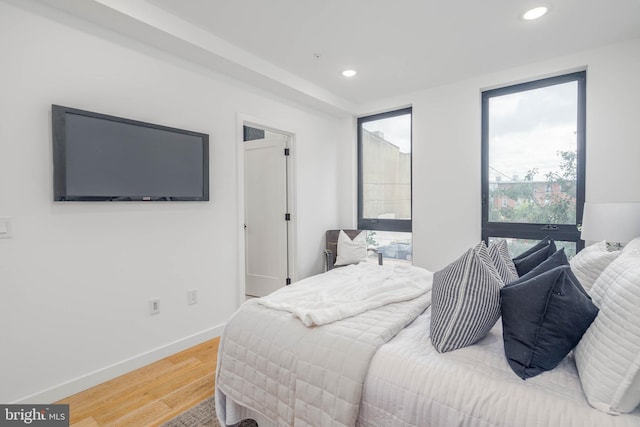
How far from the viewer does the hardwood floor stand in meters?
1.88

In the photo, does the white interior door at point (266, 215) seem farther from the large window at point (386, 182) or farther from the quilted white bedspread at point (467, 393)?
the quilted white bedspread at point (467, 393)

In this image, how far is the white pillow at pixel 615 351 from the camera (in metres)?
0.95

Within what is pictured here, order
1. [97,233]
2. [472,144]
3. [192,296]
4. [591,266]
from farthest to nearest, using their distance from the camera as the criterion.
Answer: [472,144] → [192,296] → [97,233] → [591,266]

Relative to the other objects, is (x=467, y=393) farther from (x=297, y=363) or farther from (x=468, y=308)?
(x=297, y=363)

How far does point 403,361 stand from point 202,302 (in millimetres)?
2162

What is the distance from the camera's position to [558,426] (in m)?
0.98

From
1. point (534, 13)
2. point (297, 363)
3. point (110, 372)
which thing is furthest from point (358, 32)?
point (110, 372)

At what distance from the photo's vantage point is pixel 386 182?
4.34 metres

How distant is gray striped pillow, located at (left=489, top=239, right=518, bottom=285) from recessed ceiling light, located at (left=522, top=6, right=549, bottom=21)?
173 centimetres

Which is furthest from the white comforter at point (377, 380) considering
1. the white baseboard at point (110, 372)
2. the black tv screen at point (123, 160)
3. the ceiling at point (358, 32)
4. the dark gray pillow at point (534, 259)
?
the ceiling at point (358, 32)

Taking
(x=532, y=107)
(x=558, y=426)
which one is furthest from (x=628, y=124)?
(x=558, y=426)

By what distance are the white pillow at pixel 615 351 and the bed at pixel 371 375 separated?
5 centimetres

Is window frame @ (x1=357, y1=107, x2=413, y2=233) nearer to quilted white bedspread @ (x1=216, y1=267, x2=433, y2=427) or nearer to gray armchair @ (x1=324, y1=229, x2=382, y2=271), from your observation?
gray armchair @ (x1=324, y1=229, x2=382, y2=271)

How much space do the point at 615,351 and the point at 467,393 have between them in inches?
18.4
